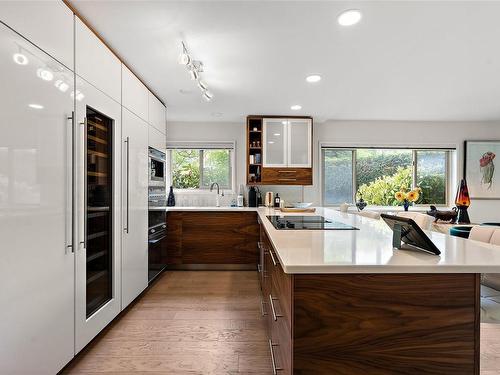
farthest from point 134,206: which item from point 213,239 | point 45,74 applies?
point 213,239

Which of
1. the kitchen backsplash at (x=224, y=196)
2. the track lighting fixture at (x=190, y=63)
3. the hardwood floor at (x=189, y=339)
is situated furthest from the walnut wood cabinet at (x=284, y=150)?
the hardwood floor at (x=189, y=339)

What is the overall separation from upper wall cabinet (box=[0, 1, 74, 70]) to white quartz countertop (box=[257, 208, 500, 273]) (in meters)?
1.55

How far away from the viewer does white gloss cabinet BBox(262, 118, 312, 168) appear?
4.46 metres

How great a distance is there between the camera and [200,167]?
4.94 meters

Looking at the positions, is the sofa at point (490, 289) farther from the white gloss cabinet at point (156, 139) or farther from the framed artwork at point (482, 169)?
the framed artwork at point (482, 169)

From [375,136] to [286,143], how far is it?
164 cm

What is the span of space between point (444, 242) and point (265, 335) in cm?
146

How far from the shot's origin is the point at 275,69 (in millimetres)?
2736

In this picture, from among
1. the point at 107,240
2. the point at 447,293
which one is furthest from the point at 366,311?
the point at 107,240

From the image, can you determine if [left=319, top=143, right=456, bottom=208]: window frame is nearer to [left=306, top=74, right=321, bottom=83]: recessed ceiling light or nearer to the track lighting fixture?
[left=306, top=74, right=321, bottom=83]: recessed ceiling light

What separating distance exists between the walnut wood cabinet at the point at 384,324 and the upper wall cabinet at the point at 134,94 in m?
2.32

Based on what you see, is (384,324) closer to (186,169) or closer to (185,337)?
(185,337)

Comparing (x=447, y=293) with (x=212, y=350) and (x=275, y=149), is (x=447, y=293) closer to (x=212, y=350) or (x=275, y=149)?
(x=212, y=350)

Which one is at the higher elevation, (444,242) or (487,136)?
(487,136)
